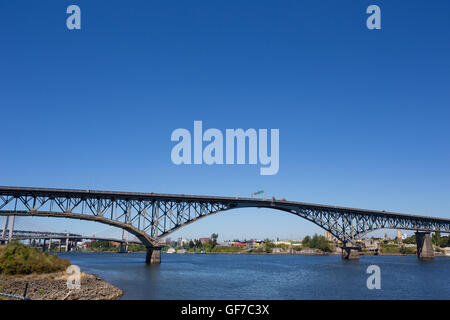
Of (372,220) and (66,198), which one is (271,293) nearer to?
(66,198)

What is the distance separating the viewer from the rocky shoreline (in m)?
29.0

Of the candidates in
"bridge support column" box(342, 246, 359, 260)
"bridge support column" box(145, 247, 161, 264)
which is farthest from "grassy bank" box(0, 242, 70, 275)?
"bridge support column" box(342, 246, 359, 260)

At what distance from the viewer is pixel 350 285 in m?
44.8

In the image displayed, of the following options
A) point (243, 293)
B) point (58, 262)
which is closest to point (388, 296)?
point (243, 293)

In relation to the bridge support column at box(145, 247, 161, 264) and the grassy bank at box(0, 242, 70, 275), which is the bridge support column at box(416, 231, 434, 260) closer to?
the bridge support column at box(145, 247, 161, 264)

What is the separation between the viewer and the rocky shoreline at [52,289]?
28953 mm

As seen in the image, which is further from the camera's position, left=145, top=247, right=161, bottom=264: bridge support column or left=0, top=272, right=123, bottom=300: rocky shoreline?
left=145, top=247, right=161, bottom=264: bridge support column

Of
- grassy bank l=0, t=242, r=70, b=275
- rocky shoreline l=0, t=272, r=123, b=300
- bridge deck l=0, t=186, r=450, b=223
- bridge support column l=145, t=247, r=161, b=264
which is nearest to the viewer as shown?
rocky shoreline l=0, t=272, r=123, b=300

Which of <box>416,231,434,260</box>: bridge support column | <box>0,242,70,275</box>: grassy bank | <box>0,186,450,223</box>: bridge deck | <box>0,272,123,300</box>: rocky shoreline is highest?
<box>0,186,450,223</box>: bridge deck

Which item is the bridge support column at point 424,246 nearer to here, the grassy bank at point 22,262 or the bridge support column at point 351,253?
the bridge support column at point 351,253

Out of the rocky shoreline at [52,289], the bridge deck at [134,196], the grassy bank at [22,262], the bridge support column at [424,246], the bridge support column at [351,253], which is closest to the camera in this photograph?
the rocky shoreline at [52,289]

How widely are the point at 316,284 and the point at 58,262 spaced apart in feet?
109

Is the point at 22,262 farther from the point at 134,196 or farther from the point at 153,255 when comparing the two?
the point at 153,255

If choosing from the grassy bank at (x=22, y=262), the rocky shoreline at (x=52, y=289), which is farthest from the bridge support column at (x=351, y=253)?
the grassy bank at (x=22, y=262)
